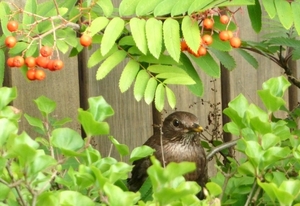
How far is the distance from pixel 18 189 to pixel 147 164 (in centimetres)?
140

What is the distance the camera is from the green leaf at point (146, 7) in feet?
6.49

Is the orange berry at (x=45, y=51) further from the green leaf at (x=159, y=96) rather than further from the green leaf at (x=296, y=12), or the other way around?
the green leaf at (x=296, y=12)

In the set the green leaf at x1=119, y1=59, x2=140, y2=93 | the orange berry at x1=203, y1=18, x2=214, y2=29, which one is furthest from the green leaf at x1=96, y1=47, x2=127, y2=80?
the orange berry at x1=203, y1=18, x2=214, y2=29

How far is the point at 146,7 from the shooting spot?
6.49 feet

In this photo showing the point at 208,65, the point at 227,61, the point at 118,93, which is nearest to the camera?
the point at 208,65

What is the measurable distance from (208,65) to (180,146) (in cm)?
74

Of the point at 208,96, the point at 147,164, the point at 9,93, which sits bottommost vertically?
the point at 147,164

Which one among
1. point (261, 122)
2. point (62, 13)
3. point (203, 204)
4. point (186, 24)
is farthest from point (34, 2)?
point (203, 204)

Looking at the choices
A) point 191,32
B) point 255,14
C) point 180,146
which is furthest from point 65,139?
point 180,146

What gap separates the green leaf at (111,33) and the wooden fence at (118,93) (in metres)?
0.49

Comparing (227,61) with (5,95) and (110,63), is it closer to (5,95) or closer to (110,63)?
(110,63)

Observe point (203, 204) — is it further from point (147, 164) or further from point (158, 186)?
point (147, 164)

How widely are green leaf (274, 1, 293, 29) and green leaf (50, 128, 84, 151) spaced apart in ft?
3.13

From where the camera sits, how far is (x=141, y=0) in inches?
79.0
